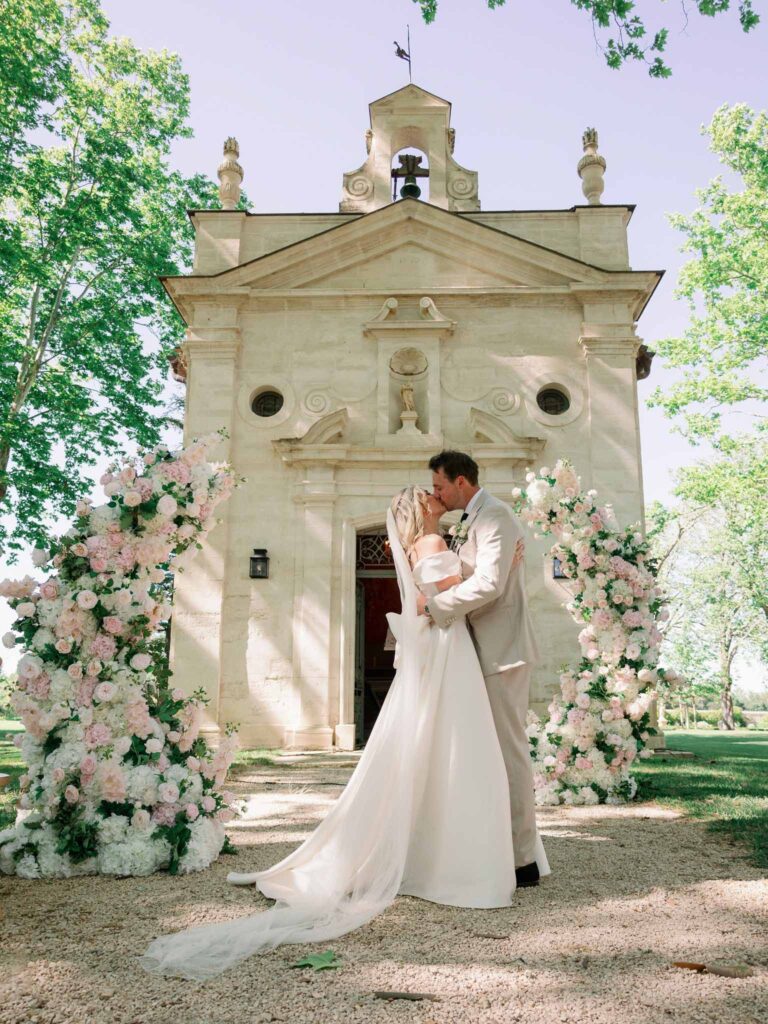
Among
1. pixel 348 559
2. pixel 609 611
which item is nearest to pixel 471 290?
pixel 348 559

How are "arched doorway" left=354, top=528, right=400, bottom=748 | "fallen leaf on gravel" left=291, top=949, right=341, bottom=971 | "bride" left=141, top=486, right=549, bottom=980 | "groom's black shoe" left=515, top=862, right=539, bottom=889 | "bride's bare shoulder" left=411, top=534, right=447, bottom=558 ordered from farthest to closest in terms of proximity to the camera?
1. "arched doorway" left=354, top=528, right=400, bottom=748
2. "bride's bare shoulder" left=411, top=534, right=447, bottom=558
3. "groom's black shoe" left=515, top=862, right=539, bottom=889
4. "bride" left=141, top=486, right=549, bottom=980
5. "fallen leaf on gravel" left=291, top=949, right=341, bottom=971

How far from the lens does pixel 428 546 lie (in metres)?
4.10

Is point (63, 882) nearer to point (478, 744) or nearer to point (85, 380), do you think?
point (478, 744)

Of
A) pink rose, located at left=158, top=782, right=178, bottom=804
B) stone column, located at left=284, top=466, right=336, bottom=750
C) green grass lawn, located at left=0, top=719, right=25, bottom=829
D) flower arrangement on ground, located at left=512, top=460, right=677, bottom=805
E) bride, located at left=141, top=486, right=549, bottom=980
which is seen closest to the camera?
bride, located at left=141, top=486, right=549, bottom=980

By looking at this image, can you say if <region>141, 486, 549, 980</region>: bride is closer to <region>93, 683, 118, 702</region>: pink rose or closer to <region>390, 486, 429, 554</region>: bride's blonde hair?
<region>390, 486, 429, 554</region>: bride's blonde hair

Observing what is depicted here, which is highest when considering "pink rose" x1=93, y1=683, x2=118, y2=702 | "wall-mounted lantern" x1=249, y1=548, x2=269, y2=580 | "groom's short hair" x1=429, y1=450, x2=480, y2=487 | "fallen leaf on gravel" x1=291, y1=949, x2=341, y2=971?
"wall-mounted lantern" x1=249, y1=548, x2=269, y2=580

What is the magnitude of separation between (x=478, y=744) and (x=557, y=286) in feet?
34.1

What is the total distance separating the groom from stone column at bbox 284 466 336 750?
7585 mm

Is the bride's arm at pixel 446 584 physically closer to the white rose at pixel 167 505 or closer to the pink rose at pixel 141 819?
the white rose at pixel 167 505

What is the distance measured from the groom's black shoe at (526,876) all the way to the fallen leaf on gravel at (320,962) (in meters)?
1.35

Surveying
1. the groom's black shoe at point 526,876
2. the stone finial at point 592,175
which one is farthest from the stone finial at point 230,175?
the groom's black shoe at point 526,876

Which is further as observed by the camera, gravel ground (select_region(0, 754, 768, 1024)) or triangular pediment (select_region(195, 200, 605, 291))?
triangular pediment (select_region(195, 200, 605, 291))

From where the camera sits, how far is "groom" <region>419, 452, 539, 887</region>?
3.89m

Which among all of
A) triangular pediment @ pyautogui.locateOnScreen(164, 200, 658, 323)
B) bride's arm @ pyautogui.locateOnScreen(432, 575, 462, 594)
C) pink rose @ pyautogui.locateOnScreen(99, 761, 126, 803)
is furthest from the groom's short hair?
triangular pediment @ pyautogui.locateOnScreen(164, 200, 658, 323)
